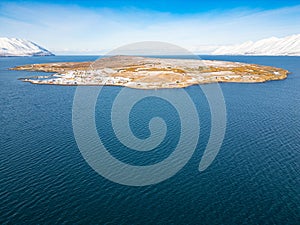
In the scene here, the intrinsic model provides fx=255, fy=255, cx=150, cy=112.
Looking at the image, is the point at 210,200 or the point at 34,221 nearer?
the point at 34,221

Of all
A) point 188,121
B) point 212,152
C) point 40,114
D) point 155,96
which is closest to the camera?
point 212,152

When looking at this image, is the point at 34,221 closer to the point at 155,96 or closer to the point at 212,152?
the point at 212,152

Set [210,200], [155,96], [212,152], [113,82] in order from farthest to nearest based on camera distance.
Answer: [113,82], [155,96], [212,152], [210,200]

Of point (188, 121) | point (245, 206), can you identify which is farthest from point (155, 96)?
point (245, 206)

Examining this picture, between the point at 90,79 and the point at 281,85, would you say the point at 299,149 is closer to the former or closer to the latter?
the point at 281,85

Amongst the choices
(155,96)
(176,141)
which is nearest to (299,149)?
(176,141)

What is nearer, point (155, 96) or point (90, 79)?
point (155, 96)
